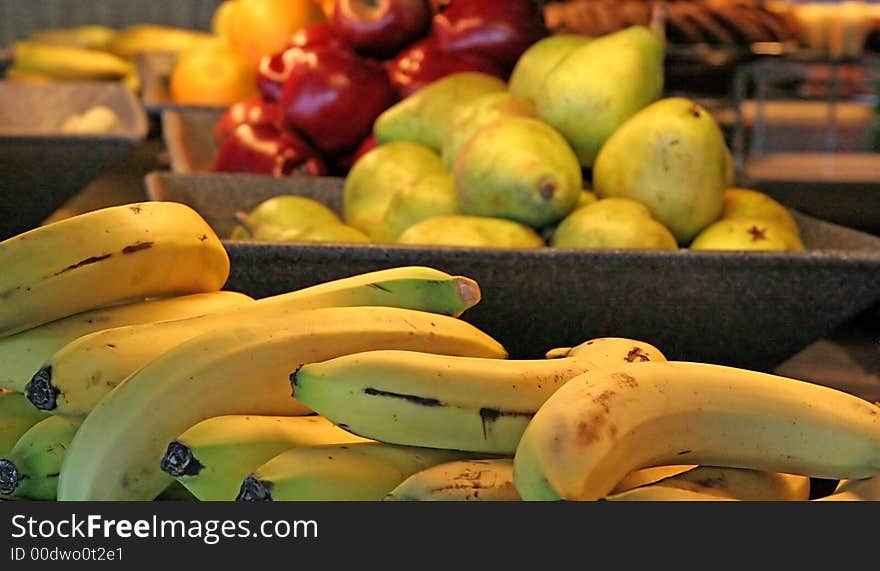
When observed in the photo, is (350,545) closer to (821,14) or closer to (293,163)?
(293,163)

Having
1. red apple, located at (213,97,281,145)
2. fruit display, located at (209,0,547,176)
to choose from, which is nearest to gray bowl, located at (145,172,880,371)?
fruit display, located at (209,0,547,176)

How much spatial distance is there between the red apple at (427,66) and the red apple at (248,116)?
0.62 ft

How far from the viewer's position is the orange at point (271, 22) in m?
2.21

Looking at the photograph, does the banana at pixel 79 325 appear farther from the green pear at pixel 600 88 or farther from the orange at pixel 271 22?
the orange at pixel 271 22

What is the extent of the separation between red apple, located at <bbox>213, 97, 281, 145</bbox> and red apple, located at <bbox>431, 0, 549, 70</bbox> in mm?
271

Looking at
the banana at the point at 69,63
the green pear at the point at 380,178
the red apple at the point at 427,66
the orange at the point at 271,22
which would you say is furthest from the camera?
the banana at the point at 69,63

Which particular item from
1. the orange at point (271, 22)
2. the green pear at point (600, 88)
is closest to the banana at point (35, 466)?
the green pear at point (600, 88)

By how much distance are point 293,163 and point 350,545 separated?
1.29 metres

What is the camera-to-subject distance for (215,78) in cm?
231

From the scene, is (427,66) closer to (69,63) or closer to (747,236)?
(747,236)

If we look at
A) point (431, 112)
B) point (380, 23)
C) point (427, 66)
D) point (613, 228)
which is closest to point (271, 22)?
point (380, 23)

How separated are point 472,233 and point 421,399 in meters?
0.56

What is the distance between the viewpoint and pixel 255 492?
1.80 feet

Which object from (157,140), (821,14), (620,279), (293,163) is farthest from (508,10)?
(821,14)
